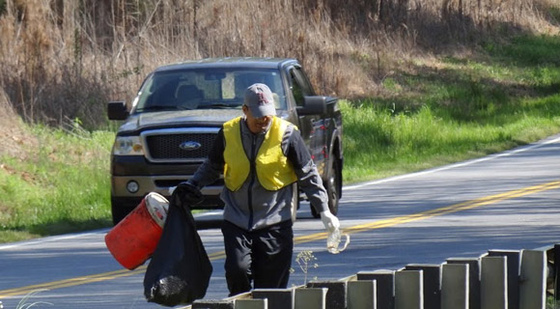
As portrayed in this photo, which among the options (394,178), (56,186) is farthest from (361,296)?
(394,178)

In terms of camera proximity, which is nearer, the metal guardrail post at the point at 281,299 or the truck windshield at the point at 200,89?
the metal guardrail post at the point at 281,299

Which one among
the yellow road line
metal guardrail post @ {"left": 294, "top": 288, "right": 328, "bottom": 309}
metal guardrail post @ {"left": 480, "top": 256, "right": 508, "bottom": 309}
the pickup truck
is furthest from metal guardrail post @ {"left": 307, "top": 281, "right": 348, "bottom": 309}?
the pickup truck

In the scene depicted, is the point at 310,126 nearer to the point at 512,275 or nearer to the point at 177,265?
the point at 512,275

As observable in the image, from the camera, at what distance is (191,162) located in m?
15.4

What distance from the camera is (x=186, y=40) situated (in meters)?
28.5

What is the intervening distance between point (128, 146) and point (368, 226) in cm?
272

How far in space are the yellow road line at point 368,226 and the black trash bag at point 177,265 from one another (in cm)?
361

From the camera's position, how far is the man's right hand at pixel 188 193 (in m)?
8.34

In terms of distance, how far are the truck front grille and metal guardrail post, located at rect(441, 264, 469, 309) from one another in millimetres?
7670

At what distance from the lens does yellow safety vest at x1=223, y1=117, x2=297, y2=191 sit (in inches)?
328

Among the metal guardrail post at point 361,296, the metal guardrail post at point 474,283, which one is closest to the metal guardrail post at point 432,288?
the metal guardrail post at point 474,283

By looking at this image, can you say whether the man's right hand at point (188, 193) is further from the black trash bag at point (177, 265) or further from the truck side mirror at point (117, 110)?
the truck side mirror at point (117, 110)

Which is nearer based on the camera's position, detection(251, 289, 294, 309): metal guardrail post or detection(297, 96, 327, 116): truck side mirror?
detection(251, 289, 294, 309): metal guardrail post

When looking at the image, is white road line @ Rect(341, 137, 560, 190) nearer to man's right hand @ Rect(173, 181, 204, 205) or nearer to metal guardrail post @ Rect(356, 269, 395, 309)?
man's right hand @ Rect(173, 181, 204, 205)
